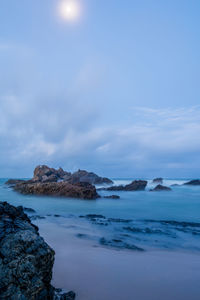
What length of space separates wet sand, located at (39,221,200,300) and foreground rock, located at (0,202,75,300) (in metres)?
0.51

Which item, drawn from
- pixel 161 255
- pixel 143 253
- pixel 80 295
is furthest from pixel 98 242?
pixel 80 295

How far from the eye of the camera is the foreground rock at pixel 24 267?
1.99m

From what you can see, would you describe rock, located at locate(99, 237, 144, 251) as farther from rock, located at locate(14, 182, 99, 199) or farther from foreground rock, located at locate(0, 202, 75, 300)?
rock, located at locate(14, 182, 99, 199)

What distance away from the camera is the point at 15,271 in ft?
6.77

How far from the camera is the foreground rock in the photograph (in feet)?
6.53

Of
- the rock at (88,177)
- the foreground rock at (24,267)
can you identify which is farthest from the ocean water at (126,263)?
the rock at (88,177)

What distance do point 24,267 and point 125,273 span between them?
75.0 inches

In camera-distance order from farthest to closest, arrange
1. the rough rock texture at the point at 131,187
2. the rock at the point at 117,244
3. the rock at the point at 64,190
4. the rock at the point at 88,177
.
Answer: the rock at the point at 88,177, the rough rock texture at the point at 131,187, the rock at the point at 64,190, the rock at the point at 117,244

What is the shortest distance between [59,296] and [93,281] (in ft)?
2.45

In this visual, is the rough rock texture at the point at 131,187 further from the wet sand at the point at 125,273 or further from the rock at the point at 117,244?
the wet sand at the point at 125,273

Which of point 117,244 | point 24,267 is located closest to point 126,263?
point 117,244

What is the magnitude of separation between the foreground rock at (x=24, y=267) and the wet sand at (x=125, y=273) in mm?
511

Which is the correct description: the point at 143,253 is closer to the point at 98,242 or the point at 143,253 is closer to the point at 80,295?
the point at 98,242

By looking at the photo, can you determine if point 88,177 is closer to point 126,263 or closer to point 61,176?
point 61,176
